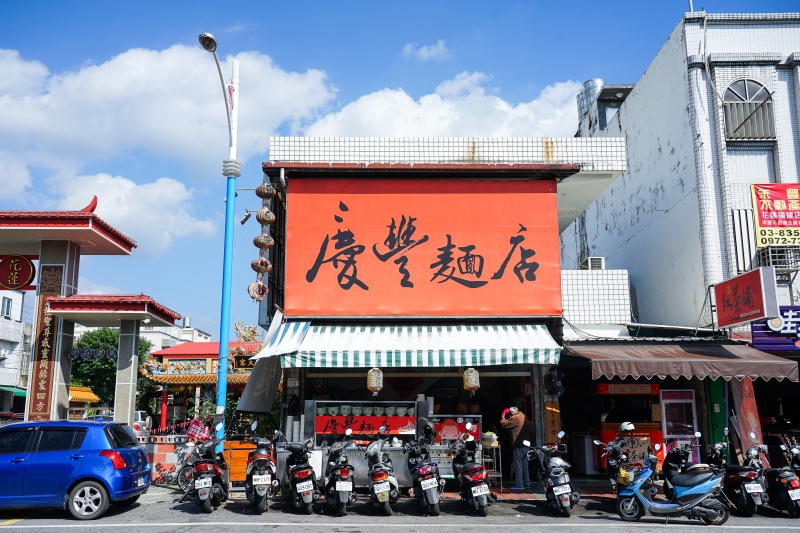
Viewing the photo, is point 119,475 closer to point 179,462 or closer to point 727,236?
point 179,462

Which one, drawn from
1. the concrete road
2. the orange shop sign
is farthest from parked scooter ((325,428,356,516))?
the orange shop sign

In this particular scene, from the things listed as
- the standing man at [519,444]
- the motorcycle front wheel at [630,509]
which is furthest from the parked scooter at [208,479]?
the motorcycle front wheel at [630,509]

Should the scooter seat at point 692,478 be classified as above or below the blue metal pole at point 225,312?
below

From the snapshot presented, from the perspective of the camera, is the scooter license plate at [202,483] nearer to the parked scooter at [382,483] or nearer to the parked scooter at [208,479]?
the parked scooter at [208,479]

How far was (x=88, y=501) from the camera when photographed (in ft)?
31.0

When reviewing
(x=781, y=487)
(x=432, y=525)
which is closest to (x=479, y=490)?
(x=432, y=525)

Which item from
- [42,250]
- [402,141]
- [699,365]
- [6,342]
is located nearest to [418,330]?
[402,141]

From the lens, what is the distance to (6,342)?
4025 centimetres

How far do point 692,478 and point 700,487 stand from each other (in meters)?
0.16

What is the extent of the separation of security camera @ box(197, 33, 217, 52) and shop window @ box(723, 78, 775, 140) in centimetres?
1254

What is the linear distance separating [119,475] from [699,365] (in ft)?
35.0

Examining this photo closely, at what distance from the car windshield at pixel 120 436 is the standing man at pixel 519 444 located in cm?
701

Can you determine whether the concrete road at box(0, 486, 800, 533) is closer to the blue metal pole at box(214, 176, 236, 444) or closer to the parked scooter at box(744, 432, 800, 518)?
the parked scooter at box(744, 432, 800, 518)

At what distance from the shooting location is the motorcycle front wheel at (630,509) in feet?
31.7
